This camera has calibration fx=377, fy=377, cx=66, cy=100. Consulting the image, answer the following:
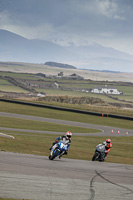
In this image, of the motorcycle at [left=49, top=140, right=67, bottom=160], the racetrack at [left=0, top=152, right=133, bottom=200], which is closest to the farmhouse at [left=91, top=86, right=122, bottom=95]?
the motorcycle at [left=49, top=140, right=67, bottom=160]

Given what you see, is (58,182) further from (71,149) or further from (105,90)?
(105,90)

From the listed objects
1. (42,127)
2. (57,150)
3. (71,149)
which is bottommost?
(42,127)

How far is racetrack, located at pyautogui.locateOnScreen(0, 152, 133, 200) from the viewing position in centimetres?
1212

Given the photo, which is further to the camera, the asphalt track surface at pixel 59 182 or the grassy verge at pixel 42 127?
the grassy verge at pixel 42 127

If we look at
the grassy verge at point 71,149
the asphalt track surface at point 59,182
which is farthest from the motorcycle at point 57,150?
the grassy verge at point 71,149

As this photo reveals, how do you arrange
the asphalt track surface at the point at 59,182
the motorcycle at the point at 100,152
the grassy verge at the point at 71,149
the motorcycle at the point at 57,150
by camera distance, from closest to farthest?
the asphalt track surface at the point at 59,182 < the motorcycle at the point at 57,150 < the motorcycle at the point at 100,152 < the grassy verge at the point at 71,149

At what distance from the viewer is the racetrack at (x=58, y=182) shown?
39.8ft

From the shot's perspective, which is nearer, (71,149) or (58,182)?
(58,182)

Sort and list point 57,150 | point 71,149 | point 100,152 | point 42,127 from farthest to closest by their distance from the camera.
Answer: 1. point 42,127
2. point 71,149
3. point 100,152
4. point 57,150

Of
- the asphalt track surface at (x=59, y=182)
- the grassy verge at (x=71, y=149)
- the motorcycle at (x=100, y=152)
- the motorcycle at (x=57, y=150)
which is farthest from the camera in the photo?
the grassy verge at (x=71, y=149)

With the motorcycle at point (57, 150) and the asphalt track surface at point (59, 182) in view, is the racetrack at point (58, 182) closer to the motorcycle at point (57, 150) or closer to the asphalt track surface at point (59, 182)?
the asphalt track surface at point (59, 182)

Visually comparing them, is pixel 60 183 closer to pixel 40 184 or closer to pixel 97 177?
pixel 40 184

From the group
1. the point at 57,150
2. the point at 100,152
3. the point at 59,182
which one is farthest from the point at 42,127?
the point at 59,182

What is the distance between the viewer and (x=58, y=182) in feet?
45.3
